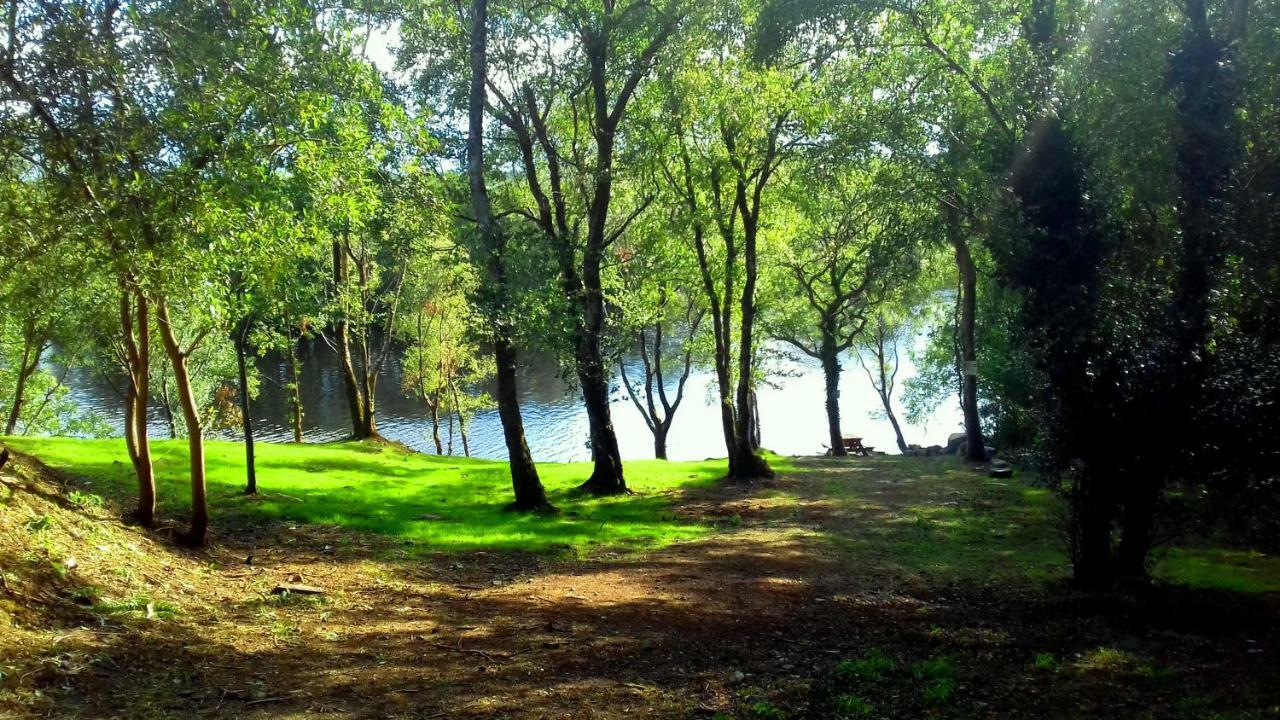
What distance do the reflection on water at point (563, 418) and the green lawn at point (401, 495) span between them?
23954 millimetres

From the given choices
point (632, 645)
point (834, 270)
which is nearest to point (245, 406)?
point (632, 645)

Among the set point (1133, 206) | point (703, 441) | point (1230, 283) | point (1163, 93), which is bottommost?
point (703, 441)

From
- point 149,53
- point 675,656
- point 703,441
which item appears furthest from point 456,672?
point 703,441

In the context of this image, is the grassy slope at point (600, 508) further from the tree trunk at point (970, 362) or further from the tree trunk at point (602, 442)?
the tree trunk at point (970, 362)

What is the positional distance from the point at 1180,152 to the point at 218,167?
38.1 ft

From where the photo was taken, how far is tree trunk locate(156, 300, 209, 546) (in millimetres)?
10031

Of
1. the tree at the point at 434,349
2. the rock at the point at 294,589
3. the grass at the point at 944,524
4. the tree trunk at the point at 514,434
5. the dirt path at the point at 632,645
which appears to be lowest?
the grass at the point at 944,524

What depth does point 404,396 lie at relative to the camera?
62844 mm

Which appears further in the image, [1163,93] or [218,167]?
[1163,93]

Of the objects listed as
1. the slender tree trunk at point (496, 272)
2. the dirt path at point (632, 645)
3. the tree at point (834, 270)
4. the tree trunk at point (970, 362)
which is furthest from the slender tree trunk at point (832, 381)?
the dirt path at point (632, 645)

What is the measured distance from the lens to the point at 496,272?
16.2 m

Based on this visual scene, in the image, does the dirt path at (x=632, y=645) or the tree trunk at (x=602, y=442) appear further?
the tree trunk at (x=602, y=442)

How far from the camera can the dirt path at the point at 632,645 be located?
6.64 m

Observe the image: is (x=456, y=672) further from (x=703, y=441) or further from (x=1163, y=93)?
(x=703, y=441)
